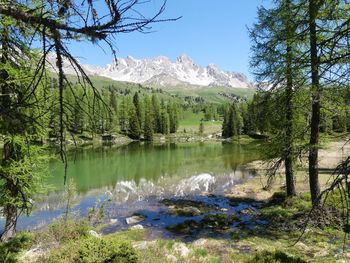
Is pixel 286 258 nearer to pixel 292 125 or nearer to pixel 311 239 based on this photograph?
pixel 311 239

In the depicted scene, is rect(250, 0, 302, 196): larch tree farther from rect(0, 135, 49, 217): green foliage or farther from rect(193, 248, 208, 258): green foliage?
rect(0, 135, 49, 217): green foliage

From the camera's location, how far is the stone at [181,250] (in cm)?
1085

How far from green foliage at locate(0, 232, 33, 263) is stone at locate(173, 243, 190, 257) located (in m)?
5.32

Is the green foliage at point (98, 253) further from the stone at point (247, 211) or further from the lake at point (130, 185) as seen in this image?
the stone at point (247, 211)

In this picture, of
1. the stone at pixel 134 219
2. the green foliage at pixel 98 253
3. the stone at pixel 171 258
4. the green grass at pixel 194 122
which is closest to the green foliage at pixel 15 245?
the green foliage at pixel 98 253

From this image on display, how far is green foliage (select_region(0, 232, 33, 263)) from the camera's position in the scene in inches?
421

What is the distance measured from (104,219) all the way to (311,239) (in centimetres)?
1164

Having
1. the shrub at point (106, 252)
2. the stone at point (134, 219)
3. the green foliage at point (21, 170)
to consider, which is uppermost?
Result: the green foliage at point (21, 170)

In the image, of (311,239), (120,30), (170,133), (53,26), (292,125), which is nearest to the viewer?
(120,30)

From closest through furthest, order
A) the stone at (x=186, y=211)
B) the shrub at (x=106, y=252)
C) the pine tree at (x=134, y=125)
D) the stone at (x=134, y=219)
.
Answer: the shrub at (x=106, y=252)
the stone at (x=134, y=219)
the stone at (x=186, y=211)
the pine tree at (x=134, y=125)

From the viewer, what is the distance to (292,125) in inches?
676

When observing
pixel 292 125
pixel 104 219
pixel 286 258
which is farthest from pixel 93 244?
pixel 292 125

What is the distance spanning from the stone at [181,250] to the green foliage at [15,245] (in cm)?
532

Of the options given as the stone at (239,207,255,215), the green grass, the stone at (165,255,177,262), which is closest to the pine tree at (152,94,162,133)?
the green grass
